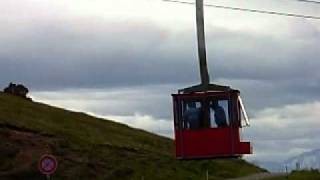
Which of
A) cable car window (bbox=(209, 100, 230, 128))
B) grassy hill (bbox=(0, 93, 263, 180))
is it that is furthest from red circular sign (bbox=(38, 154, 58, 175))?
grassy hill (bbox=(0, 93, 263, 180))

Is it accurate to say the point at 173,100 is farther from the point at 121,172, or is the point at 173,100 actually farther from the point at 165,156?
the point at 165,156

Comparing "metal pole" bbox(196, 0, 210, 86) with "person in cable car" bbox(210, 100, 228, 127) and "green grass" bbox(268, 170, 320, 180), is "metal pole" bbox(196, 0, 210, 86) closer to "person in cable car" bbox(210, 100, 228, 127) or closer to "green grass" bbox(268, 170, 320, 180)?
"person in cable car" bbox(210, 100, 228, 127)

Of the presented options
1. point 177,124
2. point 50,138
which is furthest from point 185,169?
point 177,124

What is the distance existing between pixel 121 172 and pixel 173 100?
2871 centimetres

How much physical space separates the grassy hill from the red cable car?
2638 centimetres

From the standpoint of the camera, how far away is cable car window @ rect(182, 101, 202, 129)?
3922cm

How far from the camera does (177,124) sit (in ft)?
130

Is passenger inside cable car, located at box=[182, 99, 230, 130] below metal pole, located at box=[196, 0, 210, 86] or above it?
below

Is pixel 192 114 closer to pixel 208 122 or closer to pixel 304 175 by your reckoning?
pixel 208 122

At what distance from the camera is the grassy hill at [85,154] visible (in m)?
67.1

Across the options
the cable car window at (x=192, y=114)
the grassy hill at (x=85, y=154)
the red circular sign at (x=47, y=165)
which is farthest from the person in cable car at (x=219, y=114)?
the grassy hill at (x=85, y=154)

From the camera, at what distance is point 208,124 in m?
39.5

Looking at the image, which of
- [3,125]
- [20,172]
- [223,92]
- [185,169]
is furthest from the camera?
[3,125]

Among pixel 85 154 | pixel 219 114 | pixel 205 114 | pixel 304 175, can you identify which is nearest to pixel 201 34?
pixel 205 114
